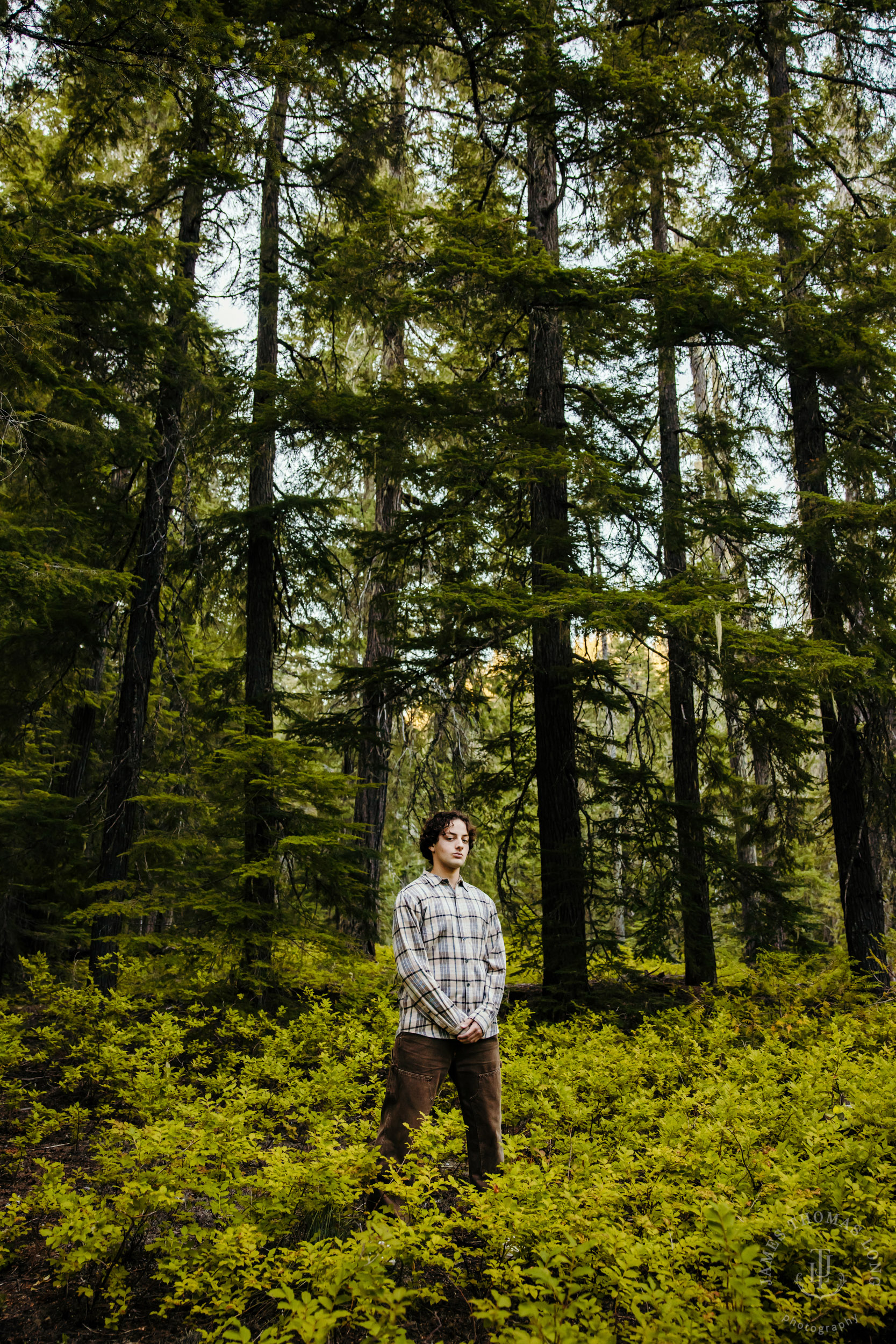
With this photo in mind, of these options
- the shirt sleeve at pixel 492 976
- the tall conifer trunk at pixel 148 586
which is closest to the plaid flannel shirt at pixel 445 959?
the shirt sleeve at pixel 492 976

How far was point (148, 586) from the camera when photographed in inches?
402

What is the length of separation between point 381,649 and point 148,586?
4057mm

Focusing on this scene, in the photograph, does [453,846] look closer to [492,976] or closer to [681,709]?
[492,976]

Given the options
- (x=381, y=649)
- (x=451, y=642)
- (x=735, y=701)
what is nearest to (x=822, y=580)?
(x=735, y=701)

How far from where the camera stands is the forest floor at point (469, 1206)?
2645mm

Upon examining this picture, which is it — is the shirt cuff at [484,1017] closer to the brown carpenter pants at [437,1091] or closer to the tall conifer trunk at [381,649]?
the brown carpenter pants at [437,1091]

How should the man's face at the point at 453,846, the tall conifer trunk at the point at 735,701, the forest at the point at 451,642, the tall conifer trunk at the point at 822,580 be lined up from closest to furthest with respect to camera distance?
the forest at the point at 451,642 → the man's face at the point at 453,846 → the tall conifer trunk at the point at 735,701 → the tall conifer trunk at the point at 822,580

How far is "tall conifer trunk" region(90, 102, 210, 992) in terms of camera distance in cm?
949

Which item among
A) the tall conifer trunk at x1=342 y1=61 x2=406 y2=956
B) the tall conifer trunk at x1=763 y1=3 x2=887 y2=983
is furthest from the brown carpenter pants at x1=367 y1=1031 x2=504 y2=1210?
the tall conifer trunk at x1=763 y1=3 x2=887 y2=983

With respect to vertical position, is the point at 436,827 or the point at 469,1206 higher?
the point at 436,827

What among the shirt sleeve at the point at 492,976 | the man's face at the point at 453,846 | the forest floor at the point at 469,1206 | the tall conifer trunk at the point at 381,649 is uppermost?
the tall conifer trunk at the point at 381,649

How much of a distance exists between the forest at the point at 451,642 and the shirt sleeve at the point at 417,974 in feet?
1.64

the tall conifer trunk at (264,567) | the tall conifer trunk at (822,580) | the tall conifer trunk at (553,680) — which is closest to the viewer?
the tall conifer trunk at (264,567)

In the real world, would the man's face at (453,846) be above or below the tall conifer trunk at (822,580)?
below
